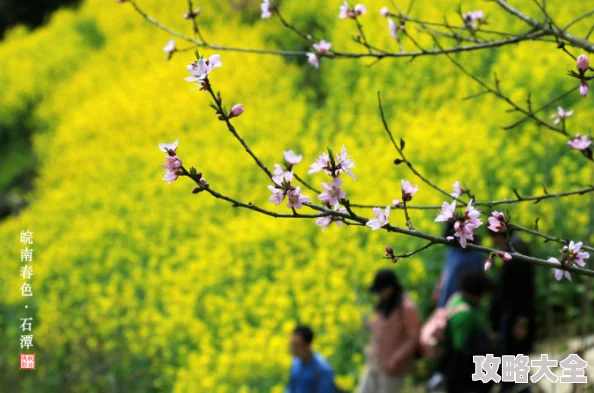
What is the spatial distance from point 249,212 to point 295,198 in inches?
255

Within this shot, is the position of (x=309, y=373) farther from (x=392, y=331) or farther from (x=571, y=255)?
(x=571, y=255)

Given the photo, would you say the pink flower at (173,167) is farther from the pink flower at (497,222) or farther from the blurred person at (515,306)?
the blurred person at (515,306)

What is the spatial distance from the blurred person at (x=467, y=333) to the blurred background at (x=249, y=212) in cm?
40

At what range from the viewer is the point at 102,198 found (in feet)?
31.4

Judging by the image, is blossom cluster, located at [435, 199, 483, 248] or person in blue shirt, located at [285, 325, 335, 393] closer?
blossom cluster, located at [435, 199, 483, 248]

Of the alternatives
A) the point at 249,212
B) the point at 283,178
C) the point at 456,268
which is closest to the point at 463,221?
the point at 283,178

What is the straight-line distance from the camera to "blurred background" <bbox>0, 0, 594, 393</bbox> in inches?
224

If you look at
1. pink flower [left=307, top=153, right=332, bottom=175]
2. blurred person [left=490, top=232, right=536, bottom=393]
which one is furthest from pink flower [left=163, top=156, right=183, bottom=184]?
blurred person [left=490, top=232, right=536, bottom=393]

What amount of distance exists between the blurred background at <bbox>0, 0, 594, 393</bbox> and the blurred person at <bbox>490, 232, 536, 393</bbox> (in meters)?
0.18

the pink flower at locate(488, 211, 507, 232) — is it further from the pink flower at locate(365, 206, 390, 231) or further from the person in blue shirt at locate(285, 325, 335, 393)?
the person in blue shirt at locate(285, 325, 335, 393)

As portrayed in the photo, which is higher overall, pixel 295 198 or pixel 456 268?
pixel 456 268

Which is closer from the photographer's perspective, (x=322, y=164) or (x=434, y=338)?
(x=322, y=164)

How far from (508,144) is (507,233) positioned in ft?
16.8

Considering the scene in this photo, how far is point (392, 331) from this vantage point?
4.14 m
